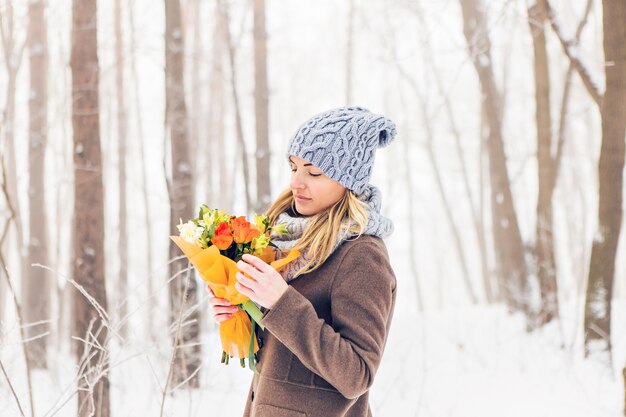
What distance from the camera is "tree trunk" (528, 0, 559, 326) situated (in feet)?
22.4

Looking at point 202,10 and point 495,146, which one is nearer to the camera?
point 495,146

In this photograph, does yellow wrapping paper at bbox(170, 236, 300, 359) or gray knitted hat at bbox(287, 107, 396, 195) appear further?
gray knitted hat at bbox(287, 107, 396, 195)

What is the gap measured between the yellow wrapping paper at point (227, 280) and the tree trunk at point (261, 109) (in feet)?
20.8

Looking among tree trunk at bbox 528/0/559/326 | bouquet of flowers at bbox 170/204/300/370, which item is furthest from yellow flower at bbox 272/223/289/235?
tree trunk at bbox 528/0/559/326

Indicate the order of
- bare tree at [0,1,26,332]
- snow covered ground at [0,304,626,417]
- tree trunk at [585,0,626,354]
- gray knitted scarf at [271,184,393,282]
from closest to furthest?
gray knitted scarf at [271,184,393,282]
tree trunk at [585,0,626,354]
snow covered ground at [0,304,626,417]
bare tree at [0,1,26,332]

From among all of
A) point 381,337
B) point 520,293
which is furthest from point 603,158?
point 381,337

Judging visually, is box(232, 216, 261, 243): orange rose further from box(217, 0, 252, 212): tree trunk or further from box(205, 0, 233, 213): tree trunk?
box(205, 0, 233, 213): tree trunk

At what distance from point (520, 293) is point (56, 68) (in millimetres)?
10709

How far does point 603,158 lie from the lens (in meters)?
4.68

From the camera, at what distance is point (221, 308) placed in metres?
1.84

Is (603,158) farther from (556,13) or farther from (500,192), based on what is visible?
(500,192)

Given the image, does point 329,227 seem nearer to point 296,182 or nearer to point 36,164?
point 296,182

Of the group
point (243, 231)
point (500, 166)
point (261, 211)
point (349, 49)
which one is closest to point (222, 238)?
point (243, 231)

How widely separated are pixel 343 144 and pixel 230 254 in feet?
1.50
